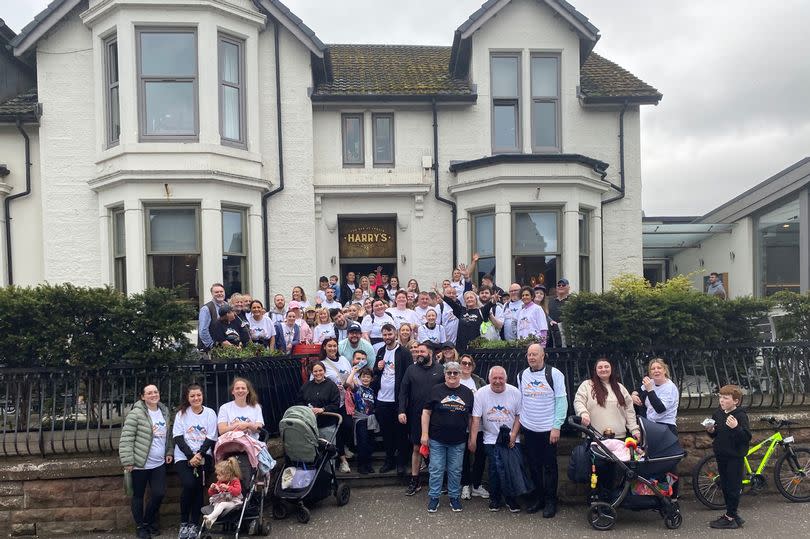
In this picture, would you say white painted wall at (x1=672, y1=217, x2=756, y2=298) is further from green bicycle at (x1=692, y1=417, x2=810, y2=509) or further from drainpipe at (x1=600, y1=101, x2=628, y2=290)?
green bicycle at (x1=692, y1=417, x2=810, y2=509)

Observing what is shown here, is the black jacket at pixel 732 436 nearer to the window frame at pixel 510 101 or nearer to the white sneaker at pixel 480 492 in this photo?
the white sneaker at pixel 480 492

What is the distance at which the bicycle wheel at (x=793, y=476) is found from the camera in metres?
6.96

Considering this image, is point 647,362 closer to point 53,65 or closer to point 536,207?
point 536,207

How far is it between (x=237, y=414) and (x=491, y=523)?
113 inches

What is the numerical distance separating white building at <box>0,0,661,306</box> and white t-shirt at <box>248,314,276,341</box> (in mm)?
3444

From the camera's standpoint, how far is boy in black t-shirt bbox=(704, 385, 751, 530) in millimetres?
6262

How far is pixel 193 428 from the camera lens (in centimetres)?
632

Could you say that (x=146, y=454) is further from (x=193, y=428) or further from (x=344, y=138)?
(x=344, y=138)

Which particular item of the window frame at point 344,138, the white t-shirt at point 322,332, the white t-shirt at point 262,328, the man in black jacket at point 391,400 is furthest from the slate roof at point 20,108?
the man in black jacket at point 391,400

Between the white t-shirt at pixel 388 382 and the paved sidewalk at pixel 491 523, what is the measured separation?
1178 millimetres

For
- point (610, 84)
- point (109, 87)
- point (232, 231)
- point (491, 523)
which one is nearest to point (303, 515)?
point (491, 523)

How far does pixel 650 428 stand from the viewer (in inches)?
251

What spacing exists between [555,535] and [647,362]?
9.02 feet

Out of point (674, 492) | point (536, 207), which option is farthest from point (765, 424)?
point (536, 207)
